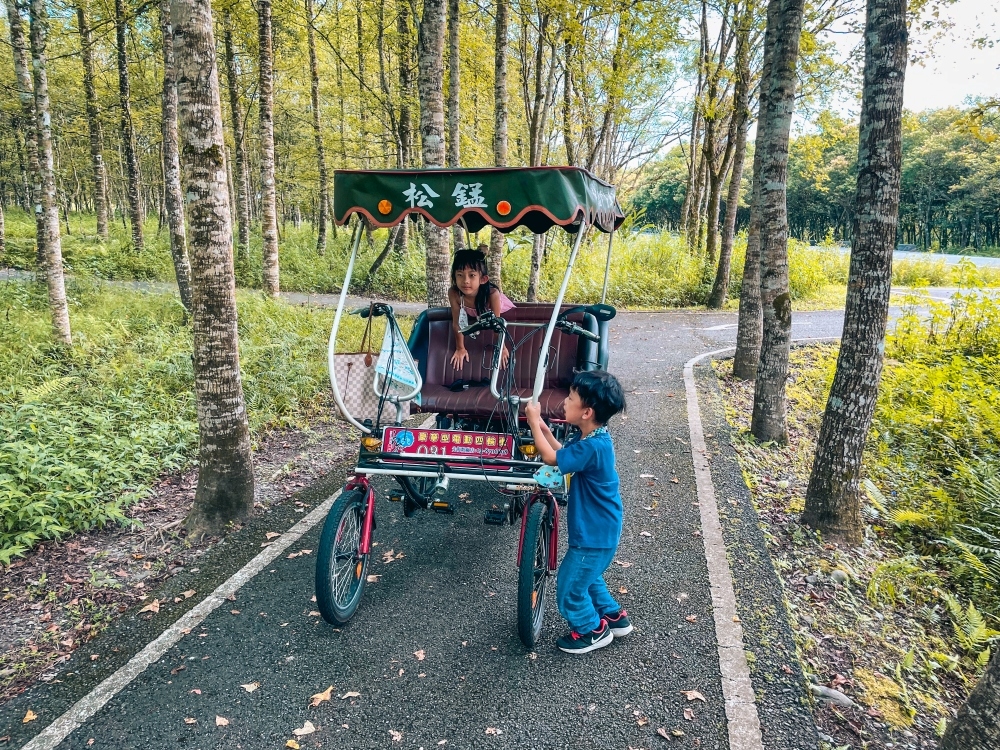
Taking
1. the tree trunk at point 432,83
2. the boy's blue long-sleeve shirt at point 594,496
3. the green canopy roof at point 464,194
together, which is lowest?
the boy's blue long-sleeve shirt at point 594,496

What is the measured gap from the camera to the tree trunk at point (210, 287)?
434 cm

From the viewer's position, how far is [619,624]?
3551 mm

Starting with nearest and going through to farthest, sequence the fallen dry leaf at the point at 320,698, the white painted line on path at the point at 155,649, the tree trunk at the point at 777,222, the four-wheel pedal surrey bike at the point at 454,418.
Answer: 1. the white painted line on path at the point at 155,649
2. the fallen dry leaf at the point at 320,698
3. the four-wheel pedal surrey bike at the point at 454,418
4. the tree trunk at the point at 777,222

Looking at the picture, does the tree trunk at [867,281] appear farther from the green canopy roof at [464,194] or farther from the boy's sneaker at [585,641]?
the boy's sneaker at [585,641]

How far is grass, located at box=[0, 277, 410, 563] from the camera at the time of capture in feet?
15.3

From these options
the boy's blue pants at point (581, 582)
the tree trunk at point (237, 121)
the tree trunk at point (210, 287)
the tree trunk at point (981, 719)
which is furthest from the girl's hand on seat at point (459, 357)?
the tree trunk at point (237, 121)

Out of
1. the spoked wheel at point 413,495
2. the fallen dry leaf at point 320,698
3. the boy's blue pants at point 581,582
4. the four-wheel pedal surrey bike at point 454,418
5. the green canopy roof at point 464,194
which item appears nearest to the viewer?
the fallen dry leaf at point 320,698

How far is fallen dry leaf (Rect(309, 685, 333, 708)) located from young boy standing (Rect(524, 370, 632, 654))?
1304mm

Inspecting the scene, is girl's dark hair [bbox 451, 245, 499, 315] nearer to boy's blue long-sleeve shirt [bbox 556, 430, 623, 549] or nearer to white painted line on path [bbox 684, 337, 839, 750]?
boy's blue long-sleeve shirt [bbox 556, 430, 623, 549]

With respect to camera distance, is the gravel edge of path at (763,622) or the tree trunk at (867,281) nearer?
the gravel edge of path at (763,622)

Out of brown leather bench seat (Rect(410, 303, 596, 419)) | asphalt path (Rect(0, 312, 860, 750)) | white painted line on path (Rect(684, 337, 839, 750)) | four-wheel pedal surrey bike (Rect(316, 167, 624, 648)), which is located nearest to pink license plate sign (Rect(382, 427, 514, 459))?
four-wheel pedal surrey bike (Rect(316, 167, 624, 648))

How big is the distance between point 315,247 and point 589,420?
859 inches

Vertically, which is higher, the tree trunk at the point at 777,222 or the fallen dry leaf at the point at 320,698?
the tree trunk at the point at 777,222

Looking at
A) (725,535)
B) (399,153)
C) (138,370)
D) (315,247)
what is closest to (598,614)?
(725,535)
